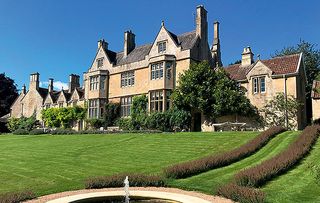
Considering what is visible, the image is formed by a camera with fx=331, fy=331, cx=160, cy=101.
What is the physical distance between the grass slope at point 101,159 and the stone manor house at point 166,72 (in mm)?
10192

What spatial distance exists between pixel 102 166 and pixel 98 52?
31855 millimetres

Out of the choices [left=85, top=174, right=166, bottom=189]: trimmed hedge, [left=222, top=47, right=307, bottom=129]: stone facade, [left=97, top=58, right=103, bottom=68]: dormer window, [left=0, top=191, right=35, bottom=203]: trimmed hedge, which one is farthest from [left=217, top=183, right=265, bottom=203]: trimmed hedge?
[left=97, top=58, right=103, bottom=68]: dormer window

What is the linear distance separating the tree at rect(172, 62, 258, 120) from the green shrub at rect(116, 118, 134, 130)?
7.00 m

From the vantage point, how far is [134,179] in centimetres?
1249

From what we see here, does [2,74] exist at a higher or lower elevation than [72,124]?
higher

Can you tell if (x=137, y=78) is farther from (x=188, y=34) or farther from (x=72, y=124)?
(x=72, y=124)

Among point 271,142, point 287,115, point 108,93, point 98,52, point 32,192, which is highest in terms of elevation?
point 98,52

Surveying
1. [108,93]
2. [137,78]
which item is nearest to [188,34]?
[137,78]

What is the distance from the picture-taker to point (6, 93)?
2756 inches

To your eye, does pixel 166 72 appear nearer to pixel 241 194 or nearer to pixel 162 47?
pixel 162 47

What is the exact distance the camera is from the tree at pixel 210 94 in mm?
30297

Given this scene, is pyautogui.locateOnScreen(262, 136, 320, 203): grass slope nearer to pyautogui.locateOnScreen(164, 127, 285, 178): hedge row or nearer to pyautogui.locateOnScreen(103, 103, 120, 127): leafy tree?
pyautogui.locateOnScreen(164, 127, 285, 178): hedge row

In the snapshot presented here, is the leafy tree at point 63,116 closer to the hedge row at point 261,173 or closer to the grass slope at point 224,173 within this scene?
the grass slope at point 224,173

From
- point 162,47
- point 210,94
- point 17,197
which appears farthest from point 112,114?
point 17,197
